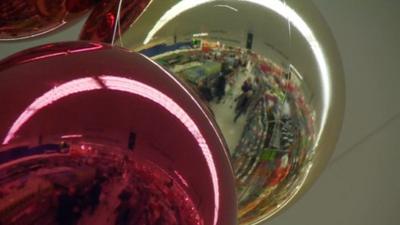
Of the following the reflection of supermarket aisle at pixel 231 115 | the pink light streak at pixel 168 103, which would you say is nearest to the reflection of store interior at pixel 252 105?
the reflection of supermarket aisle at pixel 231 115

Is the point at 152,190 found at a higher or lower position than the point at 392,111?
lower

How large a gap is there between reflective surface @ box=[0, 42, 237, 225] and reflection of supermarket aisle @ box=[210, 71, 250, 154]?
182 mm

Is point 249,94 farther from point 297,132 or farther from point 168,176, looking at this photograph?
point 168,176

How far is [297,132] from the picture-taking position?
0.57 metres

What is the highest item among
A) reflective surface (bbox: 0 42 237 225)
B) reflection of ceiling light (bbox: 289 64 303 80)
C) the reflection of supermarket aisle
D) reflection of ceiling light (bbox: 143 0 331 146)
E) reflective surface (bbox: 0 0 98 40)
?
reflective surface (bbox: 0 0 98 40)

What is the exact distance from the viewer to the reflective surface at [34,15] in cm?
51

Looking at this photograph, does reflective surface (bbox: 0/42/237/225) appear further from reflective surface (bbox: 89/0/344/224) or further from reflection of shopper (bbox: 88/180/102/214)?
reflective surface (bbox: 89/0/344/224)

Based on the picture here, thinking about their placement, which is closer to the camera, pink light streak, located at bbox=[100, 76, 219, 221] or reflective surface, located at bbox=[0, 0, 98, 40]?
pink light streak, located at bbox=[100, 76, 219, 221]

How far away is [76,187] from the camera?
0.31 metres

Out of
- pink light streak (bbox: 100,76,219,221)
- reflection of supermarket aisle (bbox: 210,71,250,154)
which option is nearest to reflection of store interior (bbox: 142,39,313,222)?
reflection of supermarket aisle (bbox: 210,71,250,154)

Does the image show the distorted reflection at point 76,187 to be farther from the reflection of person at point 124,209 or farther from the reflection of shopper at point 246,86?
the reflection of shopper at point 246,86

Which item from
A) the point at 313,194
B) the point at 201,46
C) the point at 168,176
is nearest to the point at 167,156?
the point at 168,176

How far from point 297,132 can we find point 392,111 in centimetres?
113

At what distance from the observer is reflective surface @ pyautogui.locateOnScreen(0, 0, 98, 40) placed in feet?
1.67
